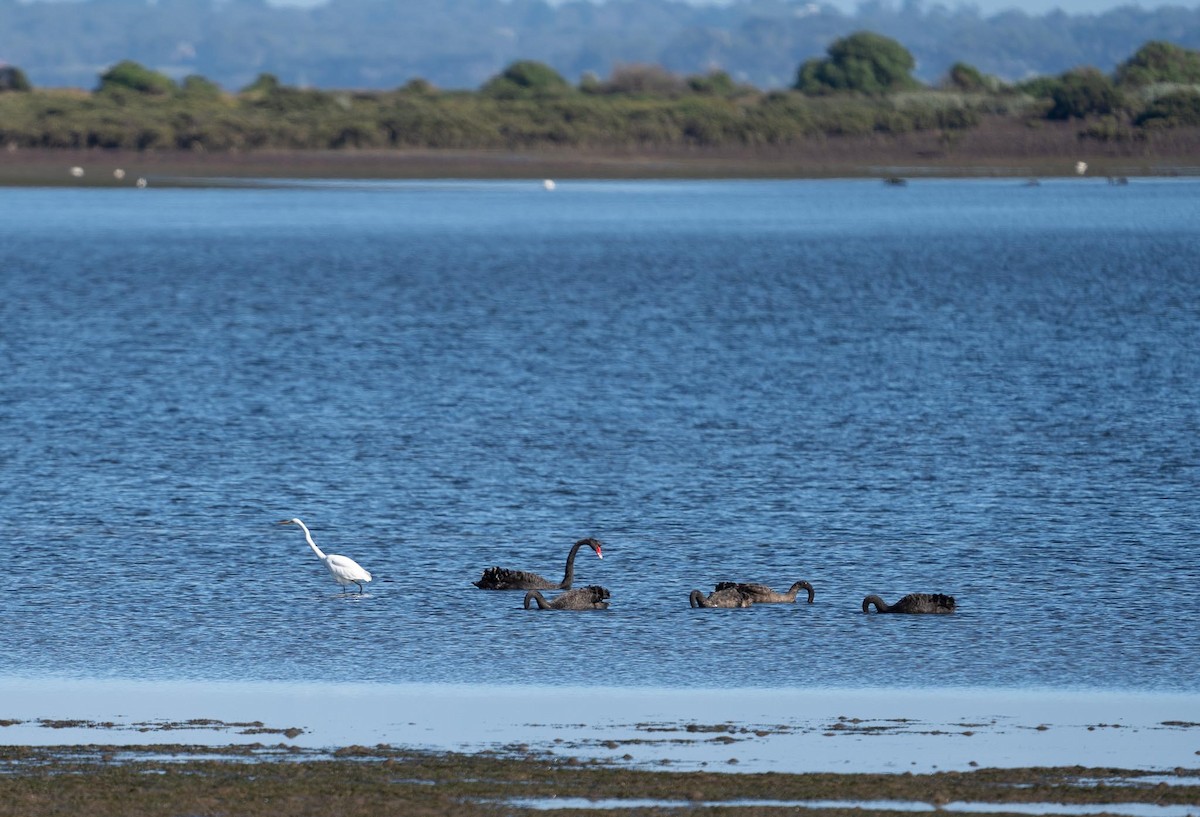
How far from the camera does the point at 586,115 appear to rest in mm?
146750

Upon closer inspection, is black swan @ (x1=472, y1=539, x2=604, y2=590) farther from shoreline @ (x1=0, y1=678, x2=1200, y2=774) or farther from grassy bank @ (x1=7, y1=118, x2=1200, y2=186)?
grassy bank @ (x1=7, y1=118, x2=1200, y2=186)

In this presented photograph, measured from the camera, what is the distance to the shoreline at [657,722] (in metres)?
12.8

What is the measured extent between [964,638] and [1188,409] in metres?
18.2

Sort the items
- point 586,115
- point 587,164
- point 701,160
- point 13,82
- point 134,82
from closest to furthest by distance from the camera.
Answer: point 587,164 → point 701,160 → point 586,115 → point 13,82 → point 134,82

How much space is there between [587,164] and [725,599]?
122 m

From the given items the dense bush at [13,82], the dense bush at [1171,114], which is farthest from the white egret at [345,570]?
the dense bush at [13,82]

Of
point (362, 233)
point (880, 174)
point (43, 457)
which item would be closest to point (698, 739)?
point (43, 457)

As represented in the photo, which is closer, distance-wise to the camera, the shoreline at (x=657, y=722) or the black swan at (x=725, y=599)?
the shoreline at (x=657, y=722)

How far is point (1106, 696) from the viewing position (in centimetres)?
1493

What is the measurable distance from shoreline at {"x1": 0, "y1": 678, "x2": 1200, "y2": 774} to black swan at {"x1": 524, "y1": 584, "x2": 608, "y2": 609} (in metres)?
3.02

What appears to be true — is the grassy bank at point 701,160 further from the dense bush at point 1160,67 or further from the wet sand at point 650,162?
the dense bush at point 1160,67

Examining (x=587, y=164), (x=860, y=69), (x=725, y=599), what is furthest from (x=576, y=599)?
(x=860, y=69)

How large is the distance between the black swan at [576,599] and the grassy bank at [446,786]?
222 inches

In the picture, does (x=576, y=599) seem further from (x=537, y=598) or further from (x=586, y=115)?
(x=586, y=115)
